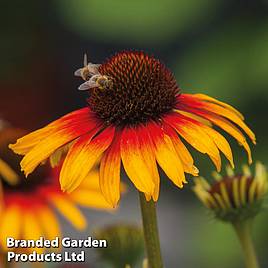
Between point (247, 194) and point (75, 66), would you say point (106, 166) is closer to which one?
point (247, 194)

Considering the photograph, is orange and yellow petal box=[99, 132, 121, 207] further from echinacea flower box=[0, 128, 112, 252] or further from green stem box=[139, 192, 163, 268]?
echinacea flower box=[0, 128, 112, 252]

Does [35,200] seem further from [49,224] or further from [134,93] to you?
[134,93]

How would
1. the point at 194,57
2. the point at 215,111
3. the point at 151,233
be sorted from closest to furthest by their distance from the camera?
1. the point at 151,233
2. the point at 215,111
3. the point at 194,57

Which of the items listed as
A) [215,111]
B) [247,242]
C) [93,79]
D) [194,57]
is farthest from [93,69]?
[194,57]

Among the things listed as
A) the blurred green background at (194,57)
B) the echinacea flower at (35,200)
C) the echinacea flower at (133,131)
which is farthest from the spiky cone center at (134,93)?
the blurred green background at (194,57)

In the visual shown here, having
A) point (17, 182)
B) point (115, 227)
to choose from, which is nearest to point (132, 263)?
point (115, 227)

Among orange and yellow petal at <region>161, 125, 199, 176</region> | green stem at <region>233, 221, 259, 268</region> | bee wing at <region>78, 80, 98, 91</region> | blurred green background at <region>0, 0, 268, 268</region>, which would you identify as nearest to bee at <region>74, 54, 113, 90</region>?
bee wing at <region>78, 80, 98, 91</region>
